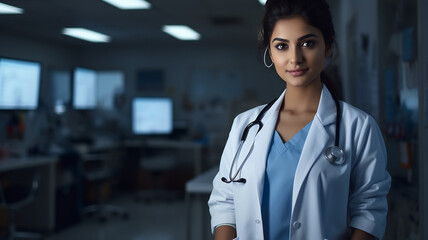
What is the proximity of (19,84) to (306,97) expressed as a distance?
11.0ft

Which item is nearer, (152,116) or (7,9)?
(7,9)

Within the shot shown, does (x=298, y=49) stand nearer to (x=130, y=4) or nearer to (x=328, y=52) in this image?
(x=328, y=52)

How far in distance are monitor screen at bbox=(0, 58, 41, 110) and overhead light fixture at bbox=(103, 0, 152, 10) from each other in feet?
3.53

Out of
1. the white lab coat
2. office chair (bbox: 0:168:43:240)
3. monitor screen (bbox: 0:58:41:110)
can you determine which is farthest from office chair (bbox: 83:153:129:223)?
the white lab coat

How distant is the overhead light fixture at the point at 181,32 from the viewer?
5691mm

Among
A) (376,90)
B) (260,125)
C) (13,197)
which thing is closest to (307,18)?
(260,125)

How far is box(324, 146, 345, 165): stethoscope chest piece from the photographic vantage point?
1.11m

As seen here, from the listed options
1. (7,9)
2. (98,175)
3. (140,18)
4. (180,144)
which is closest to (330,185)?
(7,9)

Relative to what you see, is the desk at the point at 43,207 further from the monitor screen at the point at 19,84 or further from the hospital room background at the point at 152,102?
the monitor screen at the point at 19,84

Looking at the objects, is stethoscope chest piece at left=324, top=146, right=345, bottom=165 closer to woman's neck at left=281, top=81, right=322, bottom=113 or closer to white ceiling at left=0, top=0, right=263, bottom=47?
woman's neck at left=281, top=81, right=322, bottom=113

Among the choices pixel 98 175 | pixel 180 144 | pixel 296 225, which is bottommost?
pixel 98 175

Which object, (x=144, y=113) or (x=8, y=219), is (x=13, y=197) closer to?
(x=8, y=219)

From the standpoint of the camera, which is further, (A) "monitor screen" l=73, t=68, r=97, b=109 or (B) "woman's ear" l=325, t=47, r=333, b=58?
(A) "monitor screen" l=73, t=68, r=97, b=109

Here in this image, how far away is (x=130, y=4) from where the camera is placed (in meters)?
4.52
